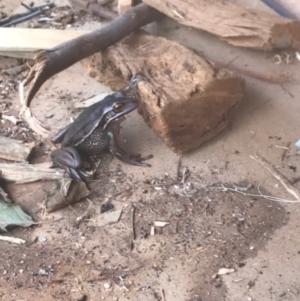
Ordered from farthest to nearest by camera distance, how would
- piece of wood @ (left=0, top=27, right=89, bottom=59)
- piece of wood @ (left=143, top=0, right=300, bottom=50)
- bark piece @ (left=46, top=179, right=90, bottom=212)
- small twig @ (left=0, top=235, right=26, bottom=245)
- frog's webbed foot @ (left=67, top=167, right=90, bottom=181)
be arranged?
piece of wood @ (left=0, top=27, right=89, bottom=59) → piece of wood @ (left=143, top=0, right=300, bottom=50) → frog's webbed foot @ (left=67, top=167, right=90, bottom=181) → bark piece @ (left=46, top=179, right=90, bottom=212) → small twig @ (left=0, top=235, right=26, bottom=245)

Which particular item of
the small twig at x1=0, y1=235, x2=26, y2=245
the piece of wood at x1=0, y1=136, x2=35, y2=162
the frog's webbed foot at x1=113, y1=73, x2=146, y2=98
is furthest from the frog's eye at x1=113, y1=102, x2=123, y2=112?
the small twig at x1=0, y1=235, x2=26, y2=245

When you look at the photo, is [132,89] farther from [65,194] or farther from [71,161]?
[65,194]

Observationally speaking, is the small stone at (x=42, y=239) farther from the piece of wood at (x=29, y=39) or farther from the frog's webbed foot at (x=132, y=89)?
the piece of wood at (x=29, y=39)

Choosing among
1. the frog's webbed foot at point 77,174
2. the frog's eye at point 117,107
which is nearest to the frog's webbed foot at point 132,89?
the frog's eye at point 117,107

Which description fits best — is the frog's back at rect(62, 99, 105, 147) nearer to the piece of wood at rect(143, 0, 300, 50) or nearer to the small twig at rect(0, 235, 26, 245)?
the small twig at rect(0, 235, 26, 245)

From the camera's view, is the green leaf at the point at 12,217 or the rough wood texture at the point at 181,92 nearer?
the green leaf at the point at 12,217

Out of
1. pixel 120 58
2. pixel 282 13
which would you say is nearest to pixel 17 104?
pixel 120 58
